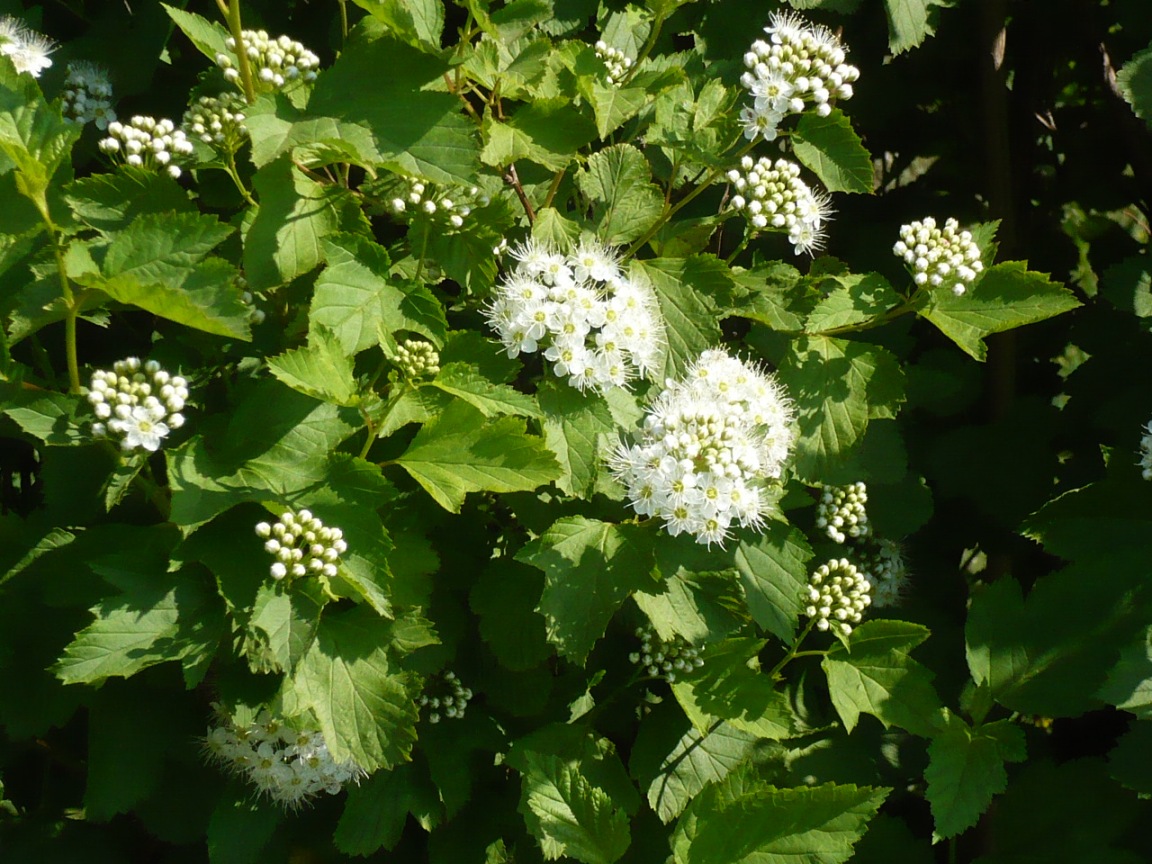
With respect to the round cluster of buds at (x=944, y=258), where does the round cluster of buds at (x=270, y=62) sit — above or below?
above

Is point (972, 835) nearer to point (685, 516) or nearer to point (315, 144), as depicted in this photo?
point (685, 516)

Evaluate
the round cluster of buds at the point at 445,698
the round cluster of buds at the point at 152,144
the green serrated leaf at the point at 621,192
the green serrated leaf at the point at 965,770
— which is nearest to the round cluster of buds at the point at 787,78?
the green serrated leaf at the point at 621,192

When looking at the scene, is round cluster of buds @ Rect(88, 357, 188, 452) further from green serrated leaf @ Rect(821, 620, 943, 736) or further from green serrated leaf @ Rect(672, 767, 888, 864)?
green serrated leaf @ Rect(821, 620, 943, 736)

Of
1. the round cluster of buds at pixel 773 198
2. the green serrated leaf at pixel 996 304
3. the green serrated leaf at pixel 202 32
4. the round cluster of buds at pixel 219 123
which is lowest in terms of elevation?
the green serrated leaf at pixel 996 304

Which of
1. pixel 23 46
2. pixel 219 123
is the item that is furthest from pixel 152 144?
pixel 23 46

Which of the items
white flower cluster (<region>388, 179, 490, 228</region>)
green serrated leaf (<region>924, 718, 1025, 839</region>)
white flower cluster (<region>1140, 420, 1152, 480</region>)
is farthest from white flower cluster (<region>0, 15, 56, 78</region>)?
white flower cluster (<region>1140, 420, 1152, 480</region>)

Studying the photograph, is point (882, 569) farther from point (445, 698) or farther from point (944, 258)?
point (445, 698)

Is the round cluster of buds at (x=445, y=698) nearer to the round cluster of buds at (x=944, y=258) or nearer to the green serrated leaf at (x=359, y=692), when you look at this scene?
the green serrated leaf at (x=359, y=692)
